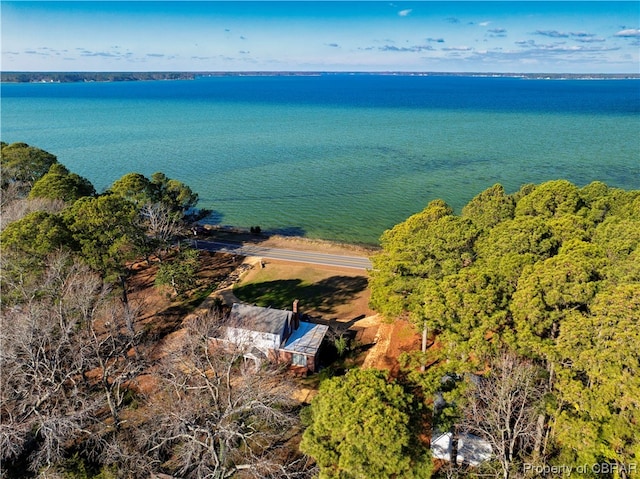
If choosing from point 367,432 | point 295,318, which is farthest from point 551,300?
point 295,318

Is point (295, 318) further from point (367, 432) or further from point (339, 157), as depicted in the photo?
point (339, 157)

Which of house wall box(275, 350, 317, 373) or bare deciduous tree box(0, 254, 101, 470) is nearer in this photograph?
bare deciduous tree box(0, 254, 101, 470)

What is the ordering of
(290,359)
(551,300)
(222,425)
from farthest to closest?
(290,359) < (222,425) < (551,300)

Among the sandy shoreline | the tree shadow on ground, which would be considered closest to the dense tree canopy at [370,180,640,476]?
the tree shadow on ground

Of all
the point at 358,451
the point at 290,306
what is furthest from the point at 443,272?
the point at 290,306

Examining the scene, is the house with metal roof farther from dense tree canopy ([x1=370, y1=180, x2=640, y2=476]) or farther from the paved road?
the paved road

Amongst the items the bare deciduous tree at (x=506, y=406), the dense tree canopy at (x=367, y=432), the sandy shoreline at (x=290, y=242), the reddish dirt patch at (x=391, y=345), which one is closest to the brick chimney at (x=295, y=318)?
the reddish dirt patch at (x=391, y=345)

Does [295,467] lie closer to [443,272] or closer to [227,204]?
[443,272]
